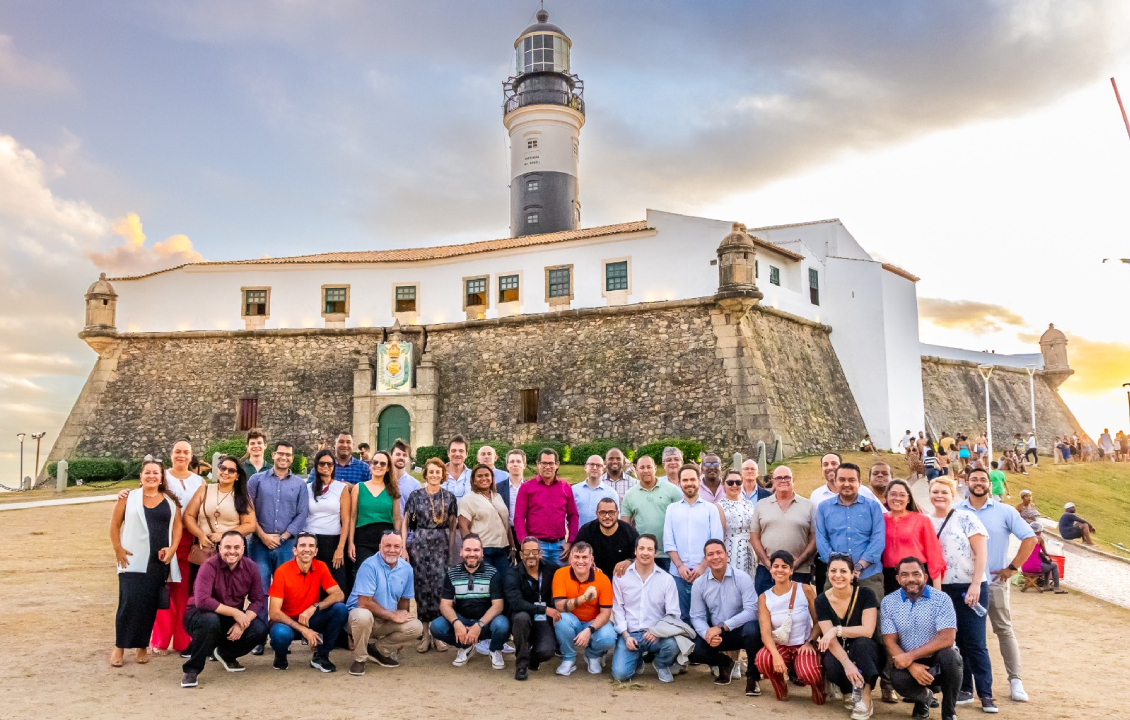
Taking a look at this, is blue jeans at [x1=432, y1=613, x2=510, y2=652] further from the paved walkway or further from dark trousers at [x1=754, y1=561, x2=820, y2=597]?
the paved walkway

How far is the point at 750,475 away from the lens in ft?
29.5

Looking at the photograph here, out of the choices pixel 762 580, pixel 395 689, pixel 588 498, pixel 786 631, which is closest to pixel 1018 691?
pixel 786 631

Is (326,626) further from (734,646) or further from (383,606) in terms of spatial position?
(734,646)

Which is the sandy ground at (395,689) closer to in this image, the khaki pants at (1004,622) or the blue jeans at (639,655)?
the blue jeans at (639,655)

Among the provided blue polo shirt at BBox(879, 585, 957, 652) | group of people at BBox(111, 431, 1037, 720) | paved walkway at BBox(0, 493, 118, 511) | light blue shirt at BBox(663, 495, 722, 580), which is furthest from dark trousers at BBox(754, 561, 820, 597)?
paved walkway at BBox(0, 493, 118, 511)

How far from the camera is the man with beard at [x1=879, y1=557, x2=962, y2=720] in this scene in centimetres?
630

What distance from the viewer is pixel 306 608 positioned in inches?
297

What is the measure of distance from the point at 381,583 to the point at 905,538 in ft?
14.9

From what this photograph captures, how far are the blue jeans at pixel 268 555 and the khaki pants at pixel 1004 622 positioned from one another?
6.25m

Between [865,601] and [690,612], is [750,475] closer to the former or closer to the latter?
[690,612]

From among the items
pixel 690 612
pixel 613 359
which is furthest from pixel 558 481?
pixel 613 359

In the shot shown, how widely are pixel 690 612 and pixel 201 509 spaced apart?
15.1 feet

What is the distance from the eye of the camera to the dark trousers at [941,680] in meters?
6.28

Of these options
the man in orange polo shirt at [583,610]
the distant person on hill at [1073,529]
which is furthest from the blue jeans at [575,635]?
the distant person on hill at [1073,529]
